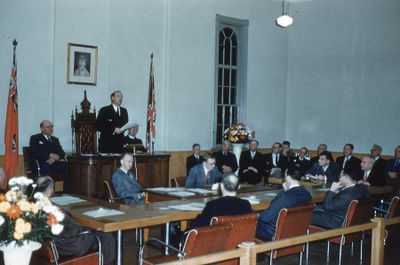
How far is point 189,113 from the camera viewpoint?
40.5 ft

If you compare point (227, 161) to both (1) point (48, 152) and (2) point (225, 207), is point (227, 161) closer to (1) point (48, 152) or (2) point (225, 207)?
(1) point (48, 152)

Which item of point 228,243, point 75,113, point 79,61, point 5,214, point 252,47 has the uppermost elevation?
point 252,47

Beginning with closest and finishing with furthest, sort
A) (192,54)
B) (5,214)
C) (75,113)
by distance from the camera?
(5,214) → (75,113) → (192,54)

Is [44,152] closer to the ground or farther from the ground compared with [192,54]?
closer to the ground

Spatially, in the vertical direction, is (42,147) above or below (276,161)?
above

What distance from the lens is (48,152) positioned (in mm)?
9422

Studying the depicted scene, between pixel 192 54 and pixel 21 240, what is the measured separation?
9.41 m

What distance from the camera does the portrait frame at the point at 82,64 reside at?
10414mm

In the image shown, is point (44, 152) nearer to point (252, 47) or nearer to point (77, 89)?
point (77, 89)

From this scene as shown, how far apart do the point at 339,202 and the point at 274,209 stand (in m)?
1.09

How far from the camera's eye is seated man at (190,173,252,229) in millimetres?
4789

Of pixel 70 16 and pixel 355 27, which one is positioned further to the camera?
pixel 355 27

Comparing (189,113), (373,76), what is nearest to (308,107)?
(373,76)

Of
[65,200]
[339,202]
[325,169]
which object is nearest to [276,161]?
[325,169]
